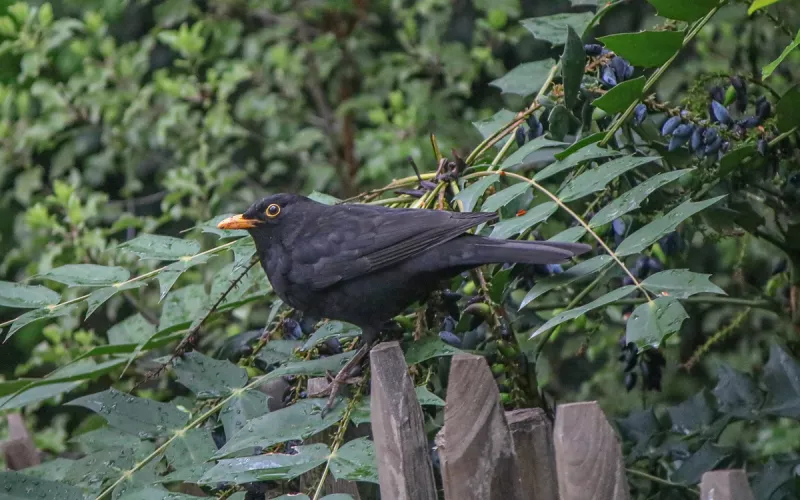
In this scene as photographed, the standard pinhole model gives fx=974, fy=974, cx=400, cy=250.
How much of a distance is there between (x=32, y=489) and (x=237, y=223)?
1066 millimetres

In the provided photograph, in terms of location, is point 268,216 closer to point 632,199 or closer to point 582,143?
point 582,143

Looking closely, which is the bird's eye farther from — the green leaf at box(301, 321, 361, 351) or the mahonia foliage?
the green leaf at box(301, 321, 361, 351)

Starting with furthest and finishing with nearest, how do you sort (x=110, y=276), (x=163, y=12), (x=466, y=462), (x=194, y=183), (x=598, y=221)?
(x=163, y=12), (x=194, y=183), (x=110, y=276), (x=598, y=221), (x=466, y=462)

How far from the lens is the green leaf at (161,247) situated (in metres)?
2.76

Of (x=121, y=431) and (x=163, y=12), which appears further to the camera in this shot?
(x=163, y=12)

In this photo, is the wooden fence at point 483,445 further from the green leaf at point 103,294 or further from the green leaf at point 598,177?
the green leaf at point 103,294

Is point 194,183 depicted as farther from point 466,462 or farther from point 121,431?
point 466,462

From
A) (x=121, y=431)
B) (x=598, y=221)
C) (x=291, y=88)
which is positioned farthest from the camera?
(x=291, y=88)

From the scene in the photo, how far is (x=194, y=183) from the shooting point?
5.01 m

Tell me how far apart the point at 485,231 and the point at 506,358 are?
51cm

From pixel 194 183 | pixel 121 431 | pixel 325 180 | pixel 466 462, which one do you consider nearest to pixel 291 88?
pixel 325 180

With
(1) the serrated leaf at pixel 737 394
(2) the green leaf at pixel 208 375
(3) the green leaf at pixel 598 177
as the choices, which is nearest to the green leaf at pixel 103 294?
(2) the green leaf at pixel 208 375

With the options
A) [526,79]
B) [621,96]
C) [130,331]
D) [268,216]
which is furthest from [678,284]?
[130,331]

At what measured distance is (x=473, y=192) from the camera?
2.49 meters
